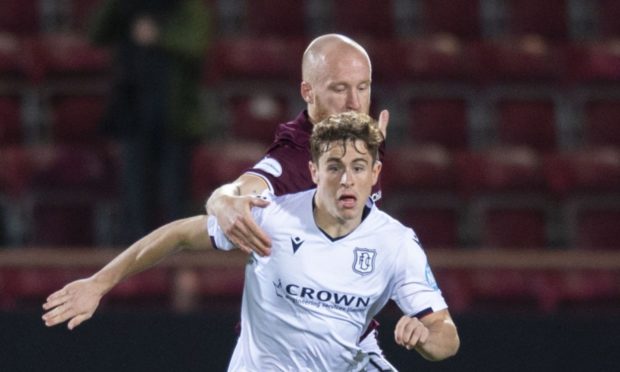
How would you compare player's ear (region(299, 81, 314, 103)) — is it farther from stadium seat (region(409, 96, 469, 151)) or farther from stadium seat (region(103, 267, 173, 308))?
stadium seat (region(409, 96, 469, 151))

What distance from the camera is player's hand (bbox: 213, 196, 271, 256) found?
385 cm

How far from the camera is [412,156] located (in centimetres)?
741

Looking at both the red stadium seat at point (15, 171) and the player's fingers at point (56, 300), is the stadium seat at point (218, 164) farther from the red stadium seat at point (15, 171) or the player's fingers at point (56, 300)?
the player's fingers at point (56, 300)

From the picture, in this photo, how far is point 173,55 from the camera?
6738 millimetres

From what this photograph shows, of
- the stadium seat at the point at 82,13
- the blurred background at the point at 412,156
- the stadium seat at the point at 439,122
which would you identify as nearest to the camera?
the blurred background at the point at 412,156

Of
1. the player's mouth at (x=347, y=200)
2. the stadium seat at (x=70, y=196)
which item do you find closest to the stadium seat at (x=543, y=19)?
the stadium seat at (x=70, y=196)

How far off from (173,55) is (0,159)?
4.05 feet

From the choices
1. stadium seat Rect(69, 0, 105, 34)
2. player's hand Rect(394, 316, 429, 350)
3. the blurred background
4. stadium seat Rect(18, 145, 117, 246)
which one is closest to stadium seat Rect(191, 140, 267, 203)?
the blurred background

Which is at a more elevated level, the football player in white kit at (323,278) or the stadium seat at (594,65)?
the stadium seat at (594,65)

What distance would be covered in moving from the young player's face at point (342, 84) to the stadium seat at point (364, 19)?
3512 millimetres

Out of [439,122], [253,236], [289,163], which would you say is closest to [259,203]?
[253,236]

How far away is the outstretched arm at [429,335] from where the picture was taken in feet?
12.1

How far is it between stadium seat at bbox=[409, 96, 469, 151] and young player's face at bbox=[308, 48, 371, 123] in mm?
3248

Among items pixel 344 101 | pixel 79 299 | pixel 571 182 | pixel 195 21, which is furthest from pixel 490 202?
pixel 79 299
